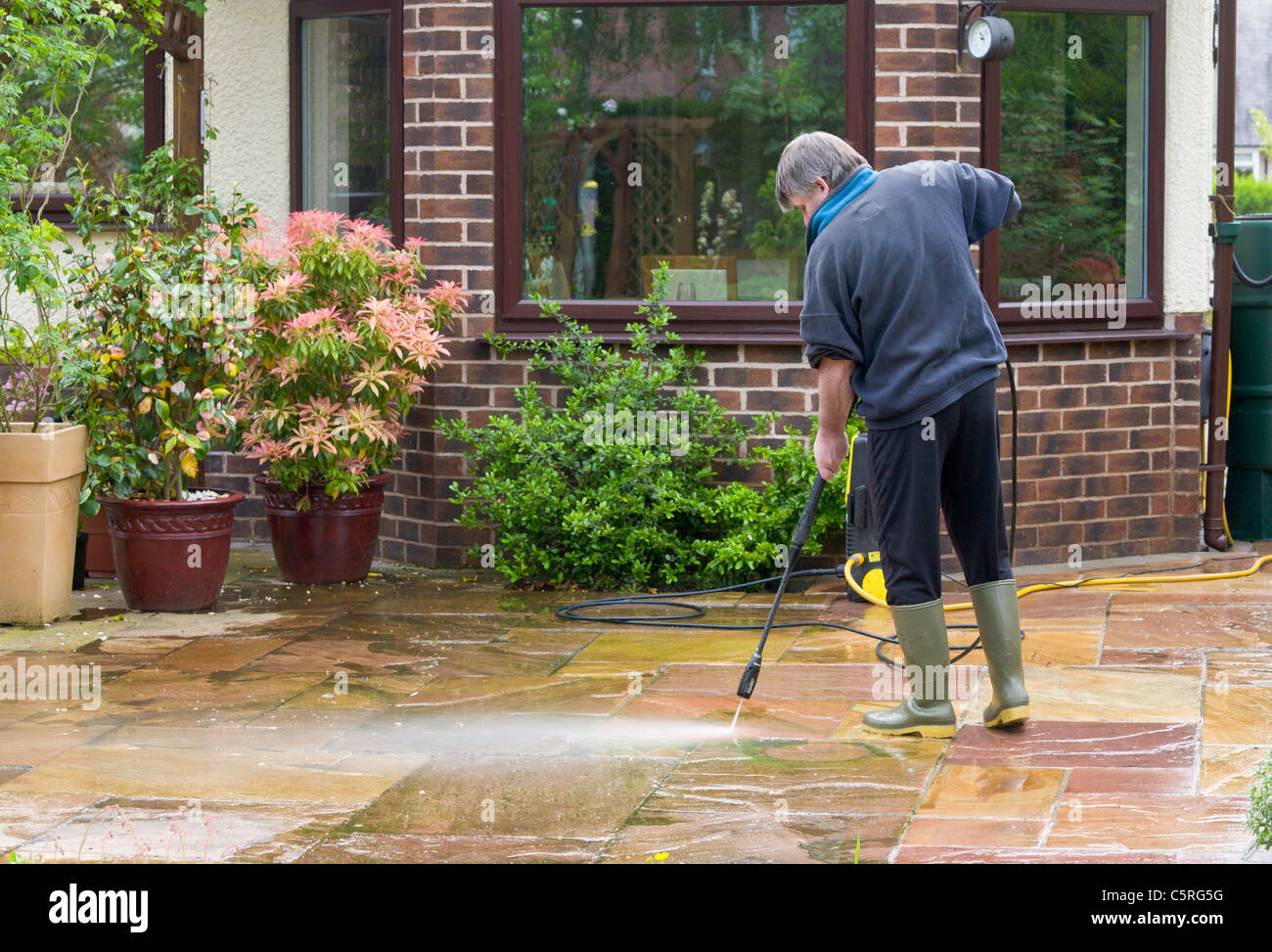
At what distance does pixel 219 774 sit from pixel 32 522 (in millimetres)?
2462

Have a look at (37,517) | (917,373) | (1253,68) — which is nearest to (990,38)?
(917,373)

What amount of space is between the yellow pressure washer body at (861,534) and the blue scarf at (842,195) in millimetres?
1925

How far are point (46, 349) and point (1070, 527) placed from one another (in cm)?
492

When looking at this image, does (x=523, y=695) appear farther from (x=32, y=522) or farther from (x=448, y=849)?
(x=32, y=522)

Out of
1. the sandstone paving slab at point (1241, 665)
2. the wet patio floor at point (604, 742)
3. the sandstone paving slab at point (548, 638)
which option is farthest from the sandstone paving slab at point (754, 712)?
the sandstone paving slab at point (1241, 665)

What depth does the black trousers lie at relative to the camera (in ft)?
15.9

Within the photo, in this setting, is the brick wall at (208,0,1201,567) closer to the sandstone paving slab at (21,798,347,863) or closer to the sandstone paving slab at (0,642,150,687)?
the sandstone paving slab at (0,642,150,687)

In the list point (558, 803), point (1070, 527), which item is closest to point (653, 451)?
point (1070, 527)

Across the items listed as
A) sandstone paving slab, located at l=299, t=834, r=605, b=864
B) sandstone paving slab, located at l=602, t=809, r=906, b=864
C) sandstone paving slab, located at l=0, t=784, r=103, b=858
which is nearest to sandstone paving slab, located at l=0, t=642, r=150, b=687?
sandstone paving slab, located at l=0, t=784, r=103, b=858

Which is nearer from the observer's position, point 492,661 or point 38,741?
point 38,741

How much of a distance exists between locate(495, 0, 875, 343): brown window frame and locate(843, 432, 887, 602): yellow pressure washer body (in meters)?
0.89

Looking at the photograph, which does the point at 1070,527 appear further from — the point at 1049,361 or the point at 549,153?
the point at 549,153

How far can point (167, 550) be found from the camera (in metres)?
6.90

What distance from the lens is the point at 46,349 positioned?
718 centimetres
